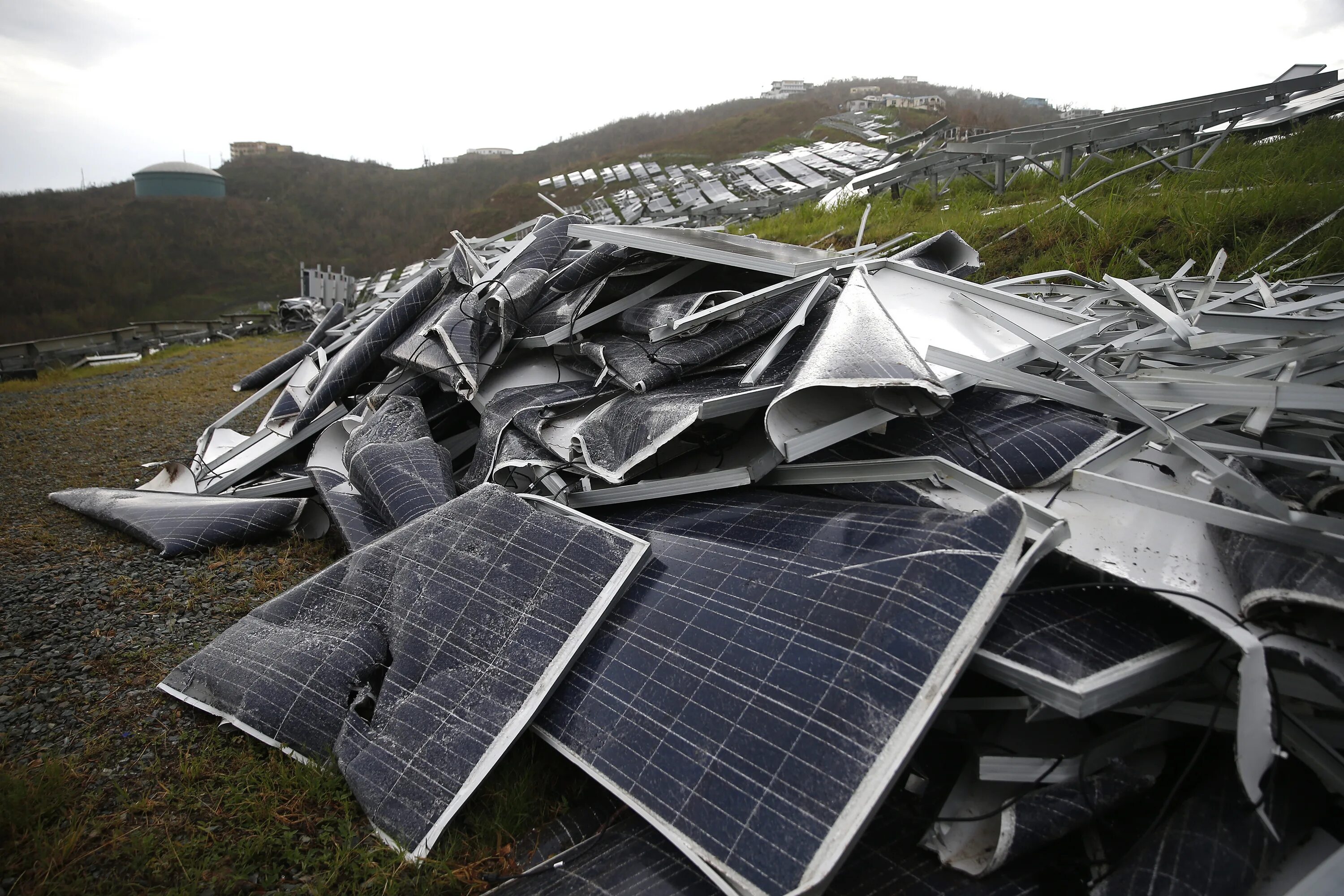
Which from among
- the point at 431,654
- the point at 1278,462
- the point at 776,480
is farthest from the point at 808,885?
the point at 1278,462

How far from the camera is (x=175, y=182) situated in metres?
27.9

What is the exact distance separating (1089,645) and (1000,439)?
2.68 ft

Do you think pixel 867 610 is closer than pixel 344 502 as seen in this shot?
Yes

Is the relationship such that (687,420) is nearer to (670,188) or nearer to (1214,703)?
(1214,703)

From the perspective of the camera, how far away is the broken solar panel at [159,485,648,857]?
1.62 m

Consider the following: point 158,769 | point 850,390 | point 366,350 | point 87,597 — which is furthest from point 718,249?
point 87,597

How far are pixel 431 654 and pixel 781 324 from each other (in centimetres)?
192

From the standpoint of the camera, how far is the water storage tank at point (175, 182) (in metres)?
27.5

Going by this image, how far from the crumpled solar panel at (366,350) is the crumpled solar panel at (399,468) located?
87 cm

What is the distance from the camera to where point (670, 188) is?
14.8 m

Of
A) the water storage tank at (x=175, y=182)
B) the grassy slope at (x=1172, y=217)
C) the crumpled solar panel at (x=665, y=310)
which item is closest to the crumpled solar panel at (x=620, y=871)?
the crumpled solar panel at (x=665, y=310)

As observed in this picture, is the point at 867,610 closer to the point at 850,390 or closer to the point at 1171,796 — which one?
the point at 1171,796

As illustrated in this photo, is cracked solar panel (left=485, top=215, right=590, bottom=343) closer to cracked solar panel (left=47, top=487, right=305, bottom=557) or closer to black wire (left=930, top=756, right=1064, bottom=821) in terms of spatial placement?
cracked solar panel (left=47, top=487, right=305, bottom=557)

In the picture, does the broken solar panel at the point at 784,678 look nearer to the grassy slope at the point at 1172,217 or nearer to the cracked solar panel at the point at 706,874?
the cracked solar panel at the point at 706,874
